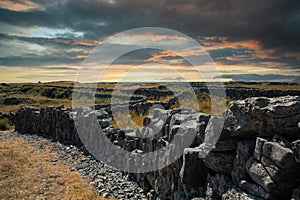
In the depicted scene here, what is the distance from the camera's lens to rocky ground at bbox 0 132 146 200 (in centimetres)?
1200

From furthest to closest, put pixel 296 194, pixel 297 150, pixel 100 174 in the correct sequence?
pixel 100 174 < pixel 296 194 < pixel 297 150

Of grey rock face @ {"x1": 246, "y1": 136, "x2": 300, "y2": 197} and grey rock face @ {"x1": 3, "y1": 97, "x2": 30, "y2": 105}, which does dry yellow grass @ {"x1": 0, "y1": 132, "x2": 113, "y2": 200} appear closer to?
grey rock face @ {"x1": 246, "y1": 136, "x2": 300, "y2": 197}

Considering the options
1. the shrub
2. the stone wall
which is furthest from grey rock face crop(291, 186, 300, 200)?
the shrub

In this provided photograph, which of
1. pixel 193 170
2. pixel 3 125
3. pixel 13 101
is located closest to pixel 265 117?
pixel 193 170

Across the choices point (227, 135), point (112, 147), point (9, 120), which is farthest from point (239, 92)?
point (227, 135)

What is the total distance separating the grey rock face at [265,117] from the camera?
5.46m

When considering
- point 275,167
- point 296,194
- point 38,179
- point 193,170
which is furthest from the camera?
point 38,179

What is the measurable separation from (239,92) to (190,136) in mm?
37491

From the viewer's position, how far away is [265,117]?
5703mm

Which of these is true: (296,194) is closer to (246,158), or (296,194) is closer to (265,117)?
(246,158)

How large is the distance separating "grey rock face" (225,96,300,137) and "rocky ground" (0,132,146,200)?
7002mm

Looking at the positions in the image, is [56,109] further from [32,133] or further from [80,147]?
[80,147]

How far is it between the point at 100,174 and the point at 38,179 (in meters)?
3.27

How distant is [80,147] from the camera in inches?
823
